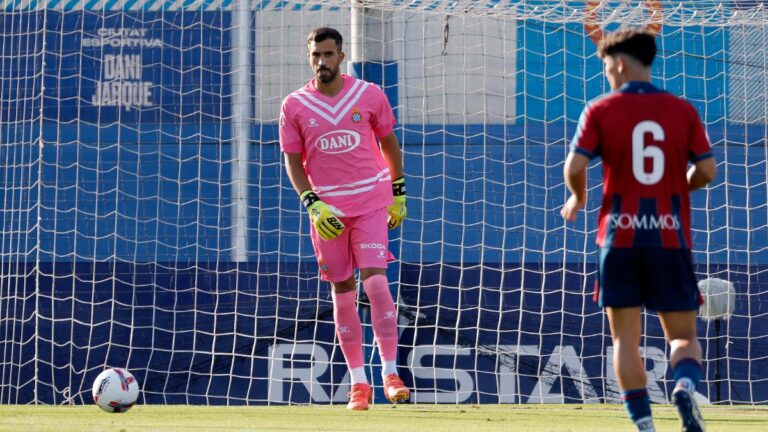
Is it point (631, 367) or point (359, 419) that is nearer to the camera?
point (631, 367)

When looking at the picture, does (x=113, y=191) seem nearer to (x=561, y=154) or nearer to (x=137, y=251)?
(x=137, y=251)

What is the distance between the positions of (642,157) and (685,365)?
66 cm

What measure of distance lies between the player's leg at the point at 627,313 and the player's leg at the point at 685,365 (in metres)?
0.11

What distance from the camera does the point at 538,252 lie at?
1040 cm

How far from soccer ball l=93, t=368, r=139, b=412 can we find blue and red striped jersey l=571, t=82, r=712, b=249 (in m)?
2.87

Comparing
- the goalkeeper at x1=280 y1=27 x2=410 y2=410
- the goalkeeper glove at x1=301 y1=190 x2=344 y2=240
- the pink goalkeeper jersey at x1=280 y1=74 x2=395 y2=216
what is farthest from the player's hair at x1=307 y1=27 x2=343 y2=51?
the goalkeeper glove at x1=301 y1=190 x2=344 y2=240

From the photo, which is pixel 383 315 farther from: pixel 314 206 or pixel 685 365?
pixel 685 365

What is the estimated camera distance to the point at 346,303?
6328 millimetres

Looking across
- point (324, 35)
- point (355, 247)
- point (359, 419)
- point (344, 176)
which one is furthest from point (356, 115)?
point (359, 419)

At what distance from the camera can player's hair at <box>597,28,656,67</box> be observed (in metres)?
4.18

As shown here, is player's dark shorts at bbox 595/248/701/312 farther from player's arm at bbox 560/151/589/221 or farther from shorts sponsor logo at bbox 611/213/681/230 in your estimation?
player's arm at bbox 560/151/589/221

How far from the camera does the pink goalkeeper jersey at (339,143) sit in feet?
20.3

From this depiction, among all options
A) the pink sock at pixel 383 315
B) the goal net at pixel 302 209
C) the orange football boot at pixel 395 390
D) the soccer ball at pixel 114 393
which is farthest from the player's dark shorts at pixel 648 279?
the goal net at pixel 302 209

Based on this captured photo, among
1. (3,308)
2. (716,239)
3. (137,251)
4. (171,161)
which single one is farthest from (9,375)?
(716,239)
